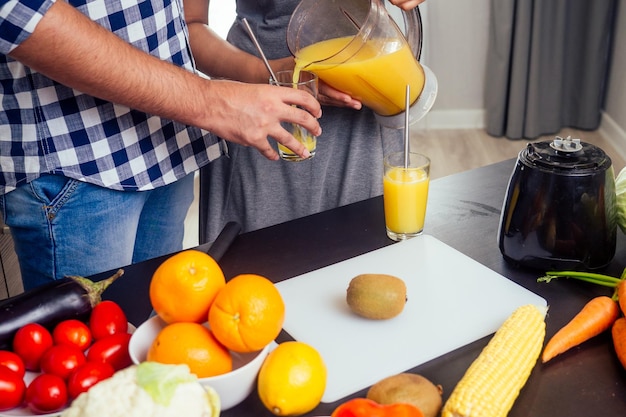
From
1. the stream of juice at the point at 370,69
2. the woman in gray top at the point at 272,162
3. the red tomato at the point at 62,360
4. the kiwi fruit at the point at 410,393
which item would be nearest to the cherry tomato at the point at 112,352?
the red tomato at the point at 62,360

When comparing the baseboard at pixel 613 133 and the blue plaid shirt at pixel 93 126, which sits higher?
the blue plaid shirt at pixel 93 126

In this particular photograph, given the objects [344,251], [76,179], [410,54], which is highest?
[410,54]

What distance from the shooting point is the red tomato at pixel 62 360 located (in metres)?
0.77

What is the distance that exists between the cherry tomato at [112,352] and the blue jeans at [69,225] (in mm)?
414

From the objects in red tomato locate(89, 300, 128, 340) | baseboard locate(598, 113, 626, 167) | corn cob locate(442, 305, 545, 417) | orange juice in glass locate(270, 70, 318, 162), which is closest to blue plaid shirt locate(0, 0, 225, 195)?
orange juice in glass locate(270, 70, 318, 162)

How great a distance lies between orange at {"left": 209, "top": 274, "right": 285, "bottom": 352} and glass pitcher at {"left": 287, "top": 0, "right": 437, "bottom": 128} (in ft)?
1.65

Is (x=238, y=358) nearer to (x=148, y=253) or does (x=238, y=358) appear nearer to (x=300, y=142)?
(x=300, y=142)

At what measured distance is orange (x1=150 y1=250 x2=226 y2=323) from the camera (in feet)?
2.54

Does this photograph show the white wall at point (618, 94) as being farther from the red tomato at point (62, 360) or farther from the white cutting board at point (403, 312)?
the red tomato at point (62, 360)

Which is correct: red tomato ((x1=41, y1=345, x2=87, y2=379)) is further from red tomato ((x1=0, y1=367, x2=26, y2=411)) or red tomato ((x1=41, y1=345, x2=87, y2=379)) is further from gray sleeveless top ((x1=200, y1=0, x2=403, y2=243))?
gray sleeveless top ((x1=200, y1=0, x2=403, y2=243))

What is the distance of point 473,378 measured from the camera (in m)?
0.74

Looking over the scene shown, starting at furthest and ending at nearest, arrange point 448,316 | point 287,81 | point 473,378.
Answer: point 287,81, point 448,316, point 473,378

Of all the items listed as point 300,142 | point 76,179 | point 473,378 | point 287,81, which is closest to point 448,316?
point 473,378

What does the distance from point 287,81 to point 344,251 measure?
1.11ft
